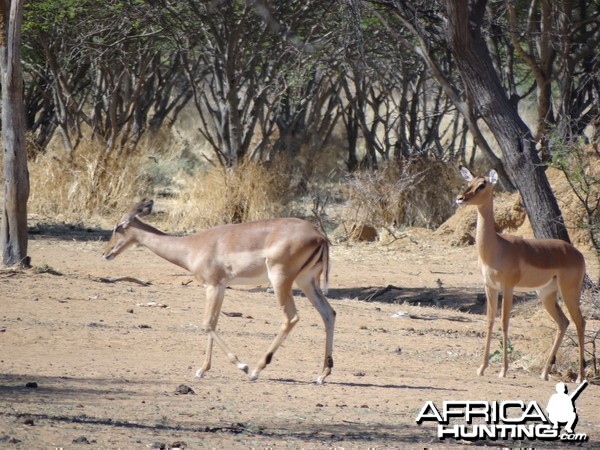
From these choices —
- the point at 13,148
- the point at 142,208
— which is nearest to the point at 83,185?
the point at 13,148

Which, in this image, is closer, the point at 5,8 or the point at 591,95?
the point at 5,8

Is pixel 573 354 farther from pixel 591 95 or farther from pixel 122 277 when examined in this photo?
pixel 591 95

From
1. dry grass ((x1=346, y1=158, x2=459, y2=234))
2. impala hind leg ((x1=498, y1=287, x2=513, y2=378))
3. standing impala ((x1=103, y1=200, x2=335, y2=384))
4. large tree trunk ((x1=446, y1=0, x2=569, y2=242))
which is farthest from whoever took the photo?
dry grass ((x1=346, y1=158, x2=459, y2=234))

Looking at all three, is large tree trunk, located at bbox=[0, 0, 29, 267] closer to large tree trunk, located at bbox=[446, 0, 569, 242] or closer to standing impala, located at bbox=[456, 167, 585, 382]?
large tree trunk, located at bbox=[446, 0, 569, 242]

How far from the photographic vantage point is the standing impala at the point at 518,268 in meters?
9.70

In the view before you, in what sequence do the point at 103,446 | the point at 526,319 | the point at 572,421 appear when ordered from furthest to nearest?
the point at 526,319 → the point at 572,421 → the point at 103,446

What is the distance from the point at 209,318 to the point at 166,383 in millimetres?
811

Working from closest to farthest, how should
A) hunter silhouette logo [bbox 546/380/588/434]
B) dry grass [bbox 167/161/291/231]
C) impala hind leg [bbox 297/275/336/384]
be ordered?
hunter silhouette logo [bbox 546/380/588/434], impala hind leg [bbox 297/275/336/384], dry grass [bbox 167/161/291/231]

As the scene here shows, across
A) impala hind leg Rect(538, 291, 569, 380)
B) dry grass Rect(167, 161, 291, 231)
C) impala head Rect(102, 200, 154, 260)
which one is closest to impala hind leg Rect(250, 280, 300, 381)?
impala head Rect(102, 200, 154, 260)

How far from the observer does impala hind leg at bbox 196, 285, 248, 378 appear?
28.5 feet

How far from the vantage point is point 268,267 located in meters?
8.86

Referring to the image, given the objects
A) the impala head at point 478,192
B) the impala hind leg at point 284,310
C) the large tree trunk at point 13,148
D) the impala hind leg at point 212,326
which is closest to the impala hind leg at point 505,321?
the impala head at point 478,192

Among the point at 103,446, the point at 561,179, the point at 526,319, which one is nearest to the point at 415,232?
the point at 561,179
